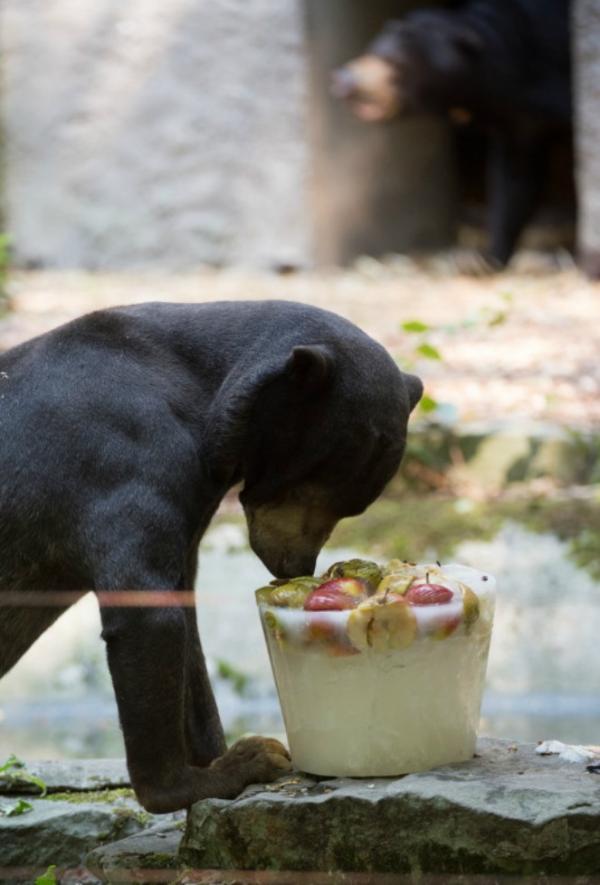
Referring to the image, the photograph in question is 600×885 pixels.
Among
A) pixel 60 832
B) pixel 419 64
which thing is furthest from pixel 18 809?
pixel 419 64

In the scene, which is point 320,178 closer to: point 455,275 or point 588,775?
point 455,275

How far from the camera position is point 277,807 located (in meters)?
3.02

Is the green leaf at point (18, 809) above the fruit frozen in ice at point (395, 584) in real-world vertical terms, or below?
below

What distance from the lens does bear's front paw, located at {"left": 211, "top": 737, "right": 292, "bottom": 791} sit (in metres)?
3.28

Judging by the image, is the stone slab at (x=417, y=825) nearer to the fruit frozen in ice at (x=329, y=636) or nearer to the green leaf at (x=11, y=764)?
the fruit frozen in ice at (x=329, y=636)

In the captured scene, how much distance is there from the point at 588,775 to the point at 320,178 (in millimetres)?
9120

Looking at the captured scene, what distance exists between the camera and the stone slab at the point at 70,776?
3.92 meters

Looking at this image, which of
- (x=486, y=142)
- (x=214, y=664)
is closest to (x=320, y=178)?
(x=486, y=142)

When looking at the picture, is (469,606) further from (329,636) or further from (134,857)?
(134,857)

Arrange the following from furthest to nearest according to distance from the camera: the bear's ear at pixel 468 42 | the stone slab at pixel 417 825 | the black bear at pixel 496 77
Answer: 1. the bear's ear at pixel 468 42
2. the black bear at pixel 496 77
3. the stone slab at pixel 417 825

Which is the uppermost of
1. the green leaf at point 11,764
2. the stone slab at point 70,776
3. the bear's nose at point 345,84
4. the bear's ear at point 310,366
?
the bear's ear at point 310,366

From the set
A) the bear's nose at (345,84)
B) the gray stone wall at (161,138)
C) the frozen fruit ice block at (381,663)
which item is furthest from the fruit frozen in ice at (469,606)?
the bear's nose at (345,84)

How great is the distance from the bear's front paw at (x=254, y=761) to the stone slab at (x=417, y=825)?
0.10 meters

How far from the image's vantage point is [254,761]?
3293mm
